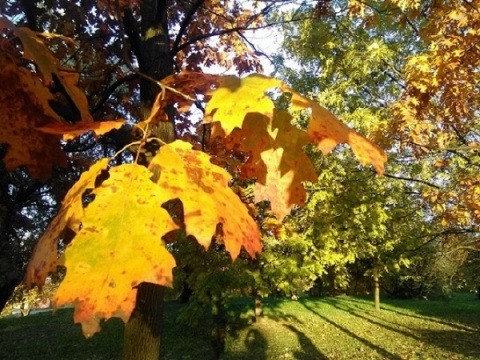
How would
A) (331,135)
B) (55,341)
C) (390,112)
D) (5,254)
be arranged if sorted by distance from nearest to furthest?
(331,135) < (390,112) < (5,254) < (55,341)

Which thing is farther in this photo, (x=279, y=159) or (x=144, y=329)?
(x=144, y=329)

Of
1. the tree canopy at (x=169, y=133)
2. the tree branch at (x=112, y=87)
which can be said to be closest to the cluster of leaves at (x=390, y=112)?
the tree canopy at (x=169, y=133)

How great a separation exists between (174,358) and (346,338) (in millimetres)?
5067

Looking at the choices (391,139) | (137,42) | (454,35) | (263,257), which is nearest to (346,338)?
(263,257)

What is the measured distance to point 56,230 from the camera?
110 cm

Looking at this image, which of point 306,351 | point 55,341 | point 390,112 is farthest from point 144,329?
point 55,341

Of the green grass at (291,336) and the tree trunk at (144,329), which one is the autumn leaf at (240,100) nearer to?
the tree trunk at (144,329)

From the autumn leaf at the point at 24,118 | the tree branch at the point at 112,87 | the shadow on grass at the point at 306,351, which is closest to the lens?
the autumn leaf at the point at 24,118

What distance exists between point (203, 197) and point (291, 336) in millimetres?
11955

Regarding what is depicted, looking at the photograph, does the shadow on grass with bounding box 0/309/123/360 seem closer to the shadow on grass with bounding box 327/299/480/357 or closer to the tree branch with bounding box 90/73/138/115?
the shadow on grass with bounding box 327/299/480/357

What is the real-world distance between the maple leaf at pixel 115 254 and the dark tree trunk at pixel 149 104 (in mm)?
1733

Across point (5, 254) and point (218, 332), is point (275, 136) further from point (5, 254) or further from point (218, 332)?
point (218, 332)

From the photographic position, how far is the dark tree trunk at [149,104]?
2.61m

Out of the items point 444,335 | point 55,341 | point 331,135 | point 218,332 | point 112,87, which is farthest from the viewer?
point 55,341
